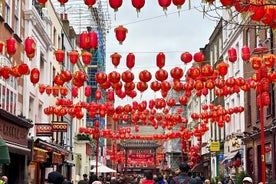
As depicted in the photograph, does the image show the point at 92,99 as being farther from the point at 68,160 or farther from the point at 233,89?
the point at 233,89

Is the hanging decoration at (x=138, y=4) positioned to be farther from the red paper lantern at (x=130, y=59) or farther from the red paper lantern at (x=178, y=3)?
the red paper lantern at (x=130, y=59)

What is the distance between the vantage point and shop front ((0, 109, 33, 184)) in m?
22.5

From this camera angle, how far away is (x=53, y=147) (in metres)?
33.3

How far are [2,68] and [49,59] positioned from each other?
45.5 feet

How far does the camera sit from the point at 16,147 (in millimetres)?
23250

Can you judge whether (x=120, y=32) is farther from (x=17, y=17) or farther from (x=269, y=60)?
(x=17, y=17)

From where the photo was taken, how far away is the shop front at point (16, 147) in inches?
886

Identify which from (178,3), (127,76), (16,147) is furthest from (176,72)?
(178,3)

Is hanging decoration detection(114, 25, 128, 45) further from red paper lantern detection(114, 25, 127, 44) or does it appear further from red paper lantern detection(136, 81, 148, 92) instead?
red paper lantern detection(136, 81, 148, 92)

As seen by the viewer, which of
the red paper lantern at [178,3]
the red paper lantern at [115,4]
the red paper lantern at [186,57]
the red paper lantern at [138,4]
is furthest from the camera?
the red paper lantern at [186,57]

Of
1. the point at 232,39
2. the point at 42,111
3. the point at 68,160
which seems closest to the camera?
the point at 42,111

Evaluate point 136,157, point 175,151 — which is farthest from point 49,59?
point 136,157

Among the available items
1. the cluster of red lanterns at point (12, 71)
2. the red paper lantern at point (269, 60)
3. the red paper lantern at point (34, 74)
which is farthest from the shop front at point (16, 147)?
the red paper lantern at point (269, 60)

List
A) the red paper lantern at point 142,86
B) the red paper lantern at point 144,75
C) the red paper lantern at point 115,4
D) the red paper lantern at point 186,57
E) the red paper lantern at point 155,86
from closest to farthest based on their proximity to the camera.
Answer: the red paper lantern at point 115,4, the red paper lantern at point 186,57, the red paper lantern at point 144,75, the red paper lantern at point 142,86, the red paper lantern at point 155,86
